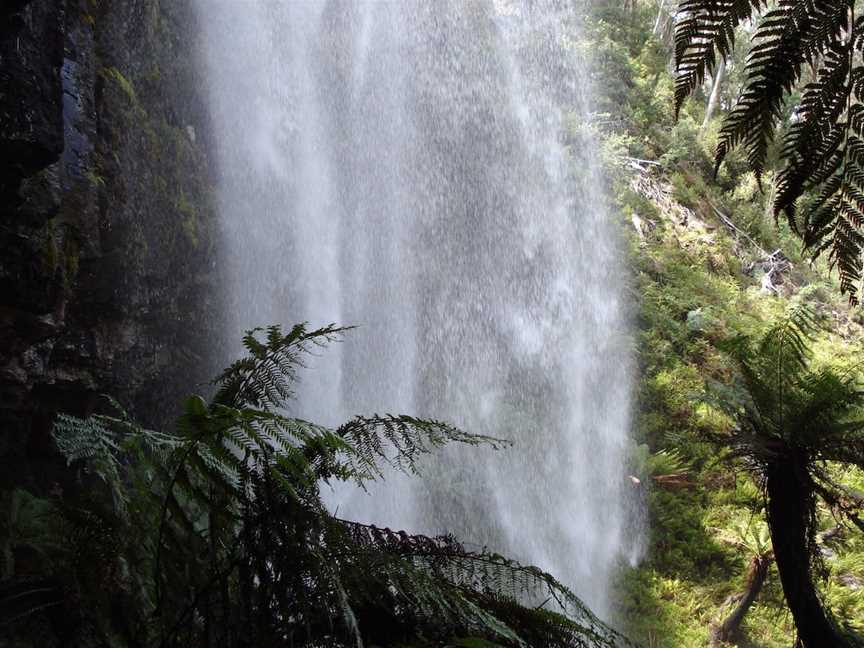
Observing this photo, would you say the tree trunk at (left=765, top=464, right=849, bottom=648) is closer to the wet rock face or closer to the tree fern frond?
the tree fern frond

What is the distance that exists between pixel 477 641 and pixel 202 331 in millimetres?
5993

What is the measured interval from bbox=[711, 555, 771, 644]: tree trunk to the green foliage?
4557mm

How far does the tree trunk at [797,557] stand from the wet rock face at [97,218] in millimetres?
4384

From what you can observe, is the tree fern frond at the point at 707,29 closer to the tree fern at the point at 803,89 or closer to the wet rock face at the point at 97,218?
the tree fern at the point at 803,89

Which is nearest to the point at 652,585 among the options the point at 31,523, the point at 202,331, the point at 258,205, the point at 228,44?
the point at 202,331

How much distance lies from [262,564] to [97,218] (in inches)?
157

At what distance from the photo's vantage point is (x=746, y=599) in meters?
5.27

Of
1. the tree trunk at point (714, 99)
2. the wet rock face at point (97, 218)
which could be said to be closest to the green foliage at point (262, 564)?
the wet rock face at point (97, 218)

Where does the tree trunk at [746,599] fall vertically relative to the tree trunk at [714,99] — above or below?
below

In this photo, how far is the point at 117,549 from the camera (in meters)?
1.49

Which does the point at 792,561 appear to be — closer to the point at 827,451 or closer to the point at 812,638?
the point at 812,638

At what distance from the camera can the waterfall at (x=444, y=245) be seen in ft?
24.4

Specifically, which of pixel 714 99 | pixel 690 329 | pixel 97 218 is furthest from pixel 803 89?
pixel 714 99

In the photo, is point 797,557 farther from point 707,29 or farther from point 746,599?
point 707,29
